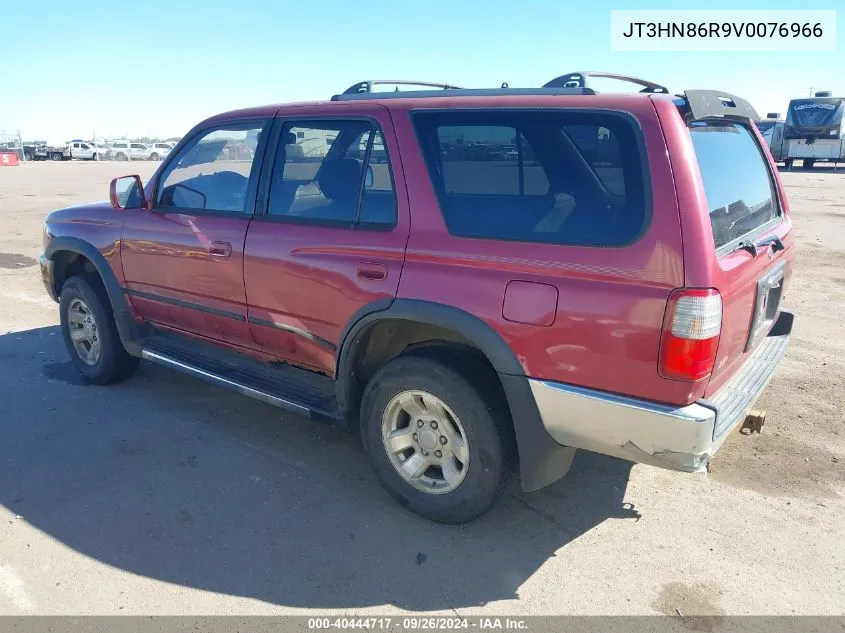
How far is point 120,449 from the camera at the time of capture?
3.97 meters

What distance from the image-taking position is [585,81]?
299 cm

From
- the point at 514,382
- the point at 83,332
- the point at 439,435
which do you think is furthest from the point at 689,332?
the point at 83,332

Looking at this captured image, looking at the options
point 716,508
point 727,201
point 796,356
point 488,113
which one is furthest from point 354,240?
point 796,356

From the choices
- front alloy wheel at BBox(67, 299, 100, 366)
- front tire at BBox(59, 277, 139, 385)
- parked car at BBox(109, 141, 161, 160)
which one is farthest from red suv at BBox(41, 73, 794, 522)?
parked car at BBox(109, 141, 161, 160)

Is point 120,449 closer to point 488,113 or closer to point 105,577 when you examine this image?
point 105,577

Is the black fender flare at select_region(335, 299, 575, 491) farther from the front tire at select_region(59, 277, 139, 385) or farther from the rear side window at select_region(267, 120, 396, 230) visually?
the front tire at select_region(59, 277, 139, 385)

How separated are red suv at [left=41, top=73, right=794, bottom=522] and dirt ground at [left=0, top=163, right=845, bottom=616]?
354mm

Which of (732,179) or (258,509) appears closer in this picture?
(732,179)

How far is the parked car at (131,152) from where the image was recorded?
5128cm

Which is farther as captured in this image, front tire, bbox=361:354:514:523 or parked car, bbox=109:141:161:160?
parked car, bbox=109:141:161:160

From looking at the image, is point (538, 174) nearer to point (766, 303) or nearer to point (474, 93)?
point (474, 93)

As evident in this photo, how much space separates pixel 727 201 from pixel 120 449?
11.6 feet

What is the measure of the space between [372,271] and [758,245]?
1.77 meters

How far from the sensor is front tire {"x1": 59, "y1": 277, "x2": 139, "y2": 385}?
4.78 m
